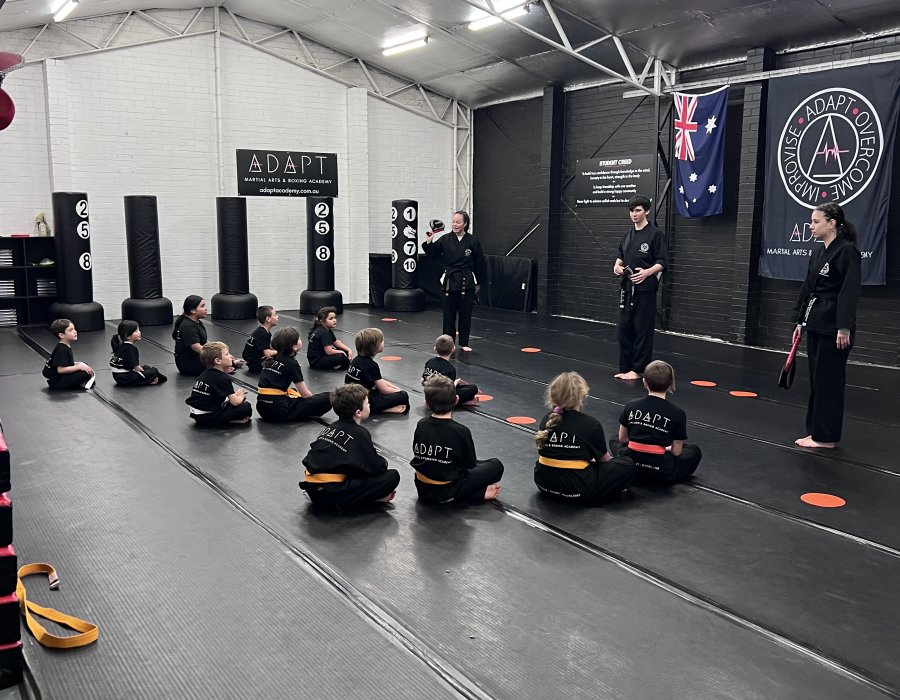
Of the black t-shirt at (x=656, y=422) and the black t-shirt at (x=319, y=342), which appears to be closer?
the black t-shirt at (x=656, y=422)

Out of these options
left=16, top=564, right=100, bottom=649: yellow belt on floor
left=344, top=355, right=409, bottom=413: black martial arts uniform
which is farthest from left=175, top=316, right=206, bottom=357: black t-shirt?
left=16, top=564, right=100, bottom=649: yellow belt on floor

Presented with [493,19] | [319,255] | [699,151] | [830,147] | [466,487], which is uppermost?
[493,19]

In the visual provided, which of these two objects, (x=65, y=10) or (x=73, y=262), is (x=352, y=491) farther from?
(x=65, y=10)

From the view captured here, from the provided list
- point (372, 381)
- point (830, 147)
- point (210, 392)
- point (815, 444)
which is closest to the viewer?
point (815, 444)

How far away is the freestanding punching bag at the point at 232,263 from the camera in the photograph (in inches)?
500

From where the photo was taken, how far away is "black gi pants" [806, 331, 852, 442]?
18.6ft

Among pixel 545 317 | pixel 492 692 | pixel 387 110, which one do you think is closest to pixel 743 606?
pixel 492 692

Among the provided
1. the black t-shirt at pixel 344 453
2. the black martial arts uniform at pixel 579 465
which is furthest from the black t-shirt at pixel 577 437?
the black t-shirt at pixel 344 453

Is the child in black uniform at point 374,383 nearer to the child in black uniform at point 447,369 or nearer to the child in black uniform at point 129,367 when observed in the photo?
the child in black uniform at point 447,369

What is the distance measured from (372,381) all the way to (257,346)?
6.45ft

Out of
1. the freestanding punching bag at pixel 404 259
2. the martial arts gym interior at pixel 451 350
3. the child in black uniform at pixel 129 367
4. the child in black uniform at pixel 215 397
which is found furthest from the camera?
the freestanding punching bag at pixel 404 259

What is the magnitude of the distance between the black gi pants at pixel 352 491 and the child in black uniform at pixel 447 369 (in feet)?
5.57

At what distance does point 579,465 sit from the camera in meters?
4.51

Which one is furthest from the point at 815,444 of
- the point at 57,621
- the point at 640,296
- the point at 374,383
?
the point at 57,621
